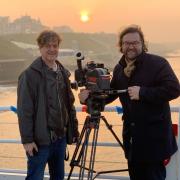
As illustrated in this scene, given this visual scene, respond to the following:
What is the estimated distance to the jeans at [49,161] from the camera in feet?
8.02

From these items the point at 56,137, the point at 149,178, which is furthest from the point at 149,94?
the point at 56,137

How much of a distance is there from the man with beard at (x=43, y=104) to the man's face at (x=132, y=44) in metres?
0.43

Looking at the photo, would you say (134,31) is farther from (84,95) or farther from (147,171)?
(147,171)

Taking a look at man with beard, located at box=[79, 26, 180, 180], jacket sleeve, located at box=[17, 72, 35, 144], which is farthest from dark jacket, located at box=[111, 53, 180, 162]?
jacket sleeve, located at box=[17, 72, 35, 144]

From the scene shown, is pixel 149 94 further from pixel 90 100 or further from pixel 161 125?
pixel 90 100

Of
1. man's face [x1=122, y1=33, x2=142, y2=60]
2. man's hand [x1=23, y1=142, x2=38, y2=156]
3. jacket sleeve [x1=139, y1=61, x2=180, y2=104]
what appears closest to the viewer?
jacket sleeve [x1=139, y1=61, x2=180, y2=104]

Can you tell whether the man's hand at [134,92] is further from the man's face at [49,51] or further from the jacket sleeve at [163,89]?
the man's face at [49,51]

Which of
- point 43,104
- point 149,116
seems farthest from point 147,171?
point 43,104

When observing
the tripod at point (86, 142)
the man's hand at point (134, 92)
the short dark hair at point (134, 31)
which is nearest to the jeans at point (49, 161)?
the tripod at point (86, 142)

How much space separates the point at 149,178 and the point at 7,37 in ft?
246

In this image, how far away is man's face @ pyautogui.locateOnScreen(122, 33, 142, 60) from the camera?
7.43 feet

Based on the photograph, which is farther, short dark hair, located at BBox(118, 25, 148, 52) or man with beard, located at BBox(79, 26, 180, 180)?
short dark hair, located at BBox(118, 25, 148, 52)

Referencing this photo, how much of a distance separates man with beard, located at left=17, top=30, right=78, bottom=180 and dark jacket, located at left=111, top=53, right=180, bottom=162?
43 centimetres

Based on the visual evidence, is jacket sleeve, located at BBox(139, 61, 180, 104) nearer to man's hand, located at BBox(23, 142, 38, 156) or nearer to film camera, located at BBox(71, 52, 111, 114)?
film camera, located at BBox(71, 52, 111, 114)
